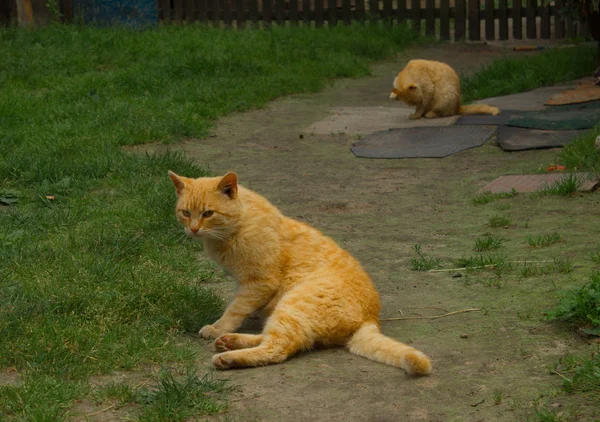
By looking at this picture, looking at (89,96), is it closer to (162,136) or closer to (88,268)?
(162,136)

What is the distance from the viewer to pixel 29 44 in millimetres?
13180

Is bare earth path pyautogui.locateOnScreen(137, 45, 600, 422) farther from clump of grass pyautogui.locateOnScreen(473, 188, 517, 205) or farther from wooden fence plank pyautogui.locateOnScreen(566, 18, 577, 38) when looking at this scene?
wooden fence plank pyautogui.locateOnScreen(566, 18, 577, 38)

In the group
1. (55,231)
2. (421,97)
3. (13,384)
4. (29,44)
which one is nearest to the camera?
(13,384)

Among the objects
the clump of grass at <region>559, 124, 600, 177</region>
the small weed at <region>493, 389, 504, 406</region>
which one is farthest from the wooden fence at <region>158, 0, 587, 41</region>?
the small weed at <region>493, 389, 504, 406</region>

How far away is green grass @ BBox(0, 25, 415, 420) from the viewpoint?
4.34 metres

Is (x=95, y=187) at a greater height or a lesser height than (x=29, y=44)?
lesser

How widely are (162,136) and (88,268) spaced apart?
14.0ft

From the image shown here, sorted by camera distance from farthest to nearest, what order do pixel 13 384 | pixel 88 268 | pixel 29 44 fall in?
pixel 29 44 < pixel 88 268 < pixel 13 384

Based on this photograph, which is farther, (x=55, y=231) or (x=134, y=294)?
(x=55, y=231)

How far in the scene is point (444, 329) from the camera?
4699mm

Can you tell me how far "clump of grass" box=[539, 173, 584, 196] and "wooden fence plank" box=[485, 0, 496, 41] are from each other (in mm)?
10359

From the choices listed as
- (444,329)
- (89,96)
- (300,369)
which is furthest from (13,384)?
(89,96)

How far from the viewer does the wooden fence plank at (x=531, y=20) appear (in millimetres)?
16859

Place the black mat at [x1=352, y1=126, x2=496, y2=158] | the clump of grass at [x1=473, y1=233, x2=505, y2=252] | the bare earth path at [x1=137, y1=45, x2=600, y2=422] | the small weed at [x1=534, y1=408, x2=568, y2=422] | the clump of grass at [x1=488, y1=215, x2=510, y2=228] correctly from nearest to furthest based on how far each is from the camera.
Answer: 1. the small weed at [x1=534, y1=408, x2=568, y2=422]
2. the bare earth path at [x1=137, y1=45, x2=600, y2=422]
3. the clump of grass at [x1=473, y1=233, x2=505, y2=252]
4. the clump of grass at [x1=488, y1=215, x2=510, y2=228]
5. the black mat at [x1=352, y1=126, x2=496, y2=158]
